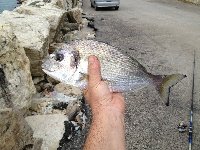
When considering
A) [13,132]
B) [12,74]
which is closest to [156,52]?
[12,74]

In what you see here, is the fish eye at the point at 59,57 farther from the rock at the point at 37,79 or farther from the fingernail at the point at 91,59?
the rock at the point at 37,79

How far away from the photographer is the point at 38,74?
8.89 meters

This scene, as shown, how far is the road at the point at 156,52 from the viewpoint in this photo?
791 centimetres

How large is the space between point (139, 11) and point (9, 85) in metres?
18.8

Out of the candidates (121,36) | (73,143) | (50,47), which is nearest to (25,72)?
(73,143)

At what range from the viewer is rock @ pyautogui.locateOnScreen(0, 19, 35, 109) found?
662cm

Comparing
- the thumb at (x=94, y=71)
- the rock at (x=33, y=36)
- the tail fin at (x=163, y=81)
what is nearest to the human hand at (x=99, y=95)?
the thumb at (x=94, y=71)

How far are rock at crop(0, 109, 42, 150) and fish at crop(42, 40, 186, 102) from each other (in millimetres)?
1999

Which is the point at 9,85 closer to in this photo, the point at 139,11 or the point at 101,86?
the point at 101,86

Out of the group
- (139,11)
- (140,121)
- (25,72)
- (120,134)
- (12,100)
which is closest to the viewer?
(120,134)

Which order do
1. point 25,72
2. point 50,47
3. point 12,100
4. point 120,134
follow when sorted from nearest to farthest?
point 120,134, point 12,100, point 25,72, point 50,47

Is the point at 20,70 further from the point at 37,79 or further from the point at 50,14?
the point at 50,14

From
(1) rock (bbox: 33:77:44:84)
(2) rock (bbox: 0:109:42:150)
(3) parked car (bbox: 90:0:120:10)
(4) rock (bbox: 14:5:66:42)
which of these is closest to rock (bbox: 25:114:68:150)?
(2) rock (bbox: 0:109:42:150)

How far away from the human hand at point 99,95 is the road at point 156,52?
32.7 inches
